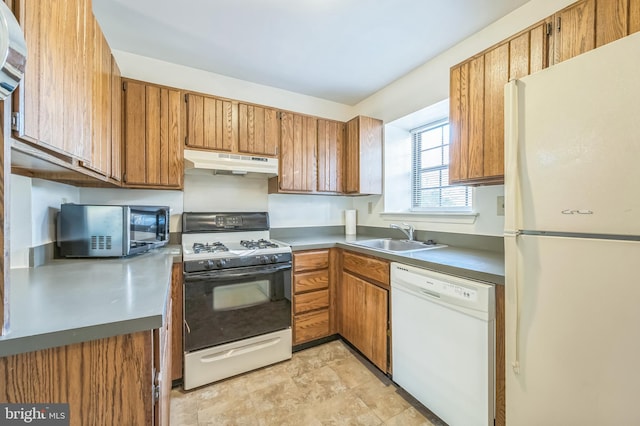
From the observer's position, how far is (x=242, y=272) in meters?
1.89

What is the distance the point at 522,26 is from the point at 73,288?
279 cm

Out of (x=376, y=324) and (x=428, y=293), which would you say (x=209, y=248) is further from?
(x=428, y=293)

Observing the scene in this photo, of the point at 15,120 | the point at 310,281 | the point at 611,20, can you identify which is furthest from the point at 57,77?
the point at 611,20

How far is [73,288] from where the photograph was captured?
973 mm

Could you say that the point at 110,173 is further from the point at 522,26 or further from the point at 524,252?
the point at 522,26

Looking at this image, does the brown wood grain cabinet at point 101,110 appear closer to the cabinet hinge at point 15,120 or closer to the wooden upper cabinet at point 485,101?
the cabinet hinge at point 15,120

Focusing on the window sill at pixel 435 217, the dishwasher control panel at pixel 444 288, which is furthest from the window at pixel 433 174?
the dishwasher control panel at pixel 444 288

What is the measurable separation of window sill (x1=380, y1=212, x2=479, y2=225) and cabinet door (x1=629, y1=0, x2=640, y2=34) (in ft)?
3.87

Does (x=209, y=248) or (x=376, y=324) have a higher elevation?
(x=209, y=248)

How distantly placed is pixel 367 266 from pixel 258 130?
154 centimetres

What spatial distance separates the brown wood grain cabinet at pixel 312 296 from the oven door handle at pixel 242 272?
0.18 metres

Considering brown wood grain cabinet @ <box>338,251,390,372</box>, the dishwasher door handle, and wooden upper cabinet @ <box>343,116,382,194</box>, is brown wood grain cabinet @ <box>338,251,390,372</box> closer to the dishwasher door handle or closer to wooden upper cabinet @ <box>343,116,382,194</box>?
the dishwasher door handle

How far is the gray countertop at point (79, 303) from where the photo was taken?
633 mm

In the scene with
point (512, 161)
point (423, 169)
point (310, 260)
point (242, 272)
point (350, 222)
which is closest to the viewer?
point (512, 161)
